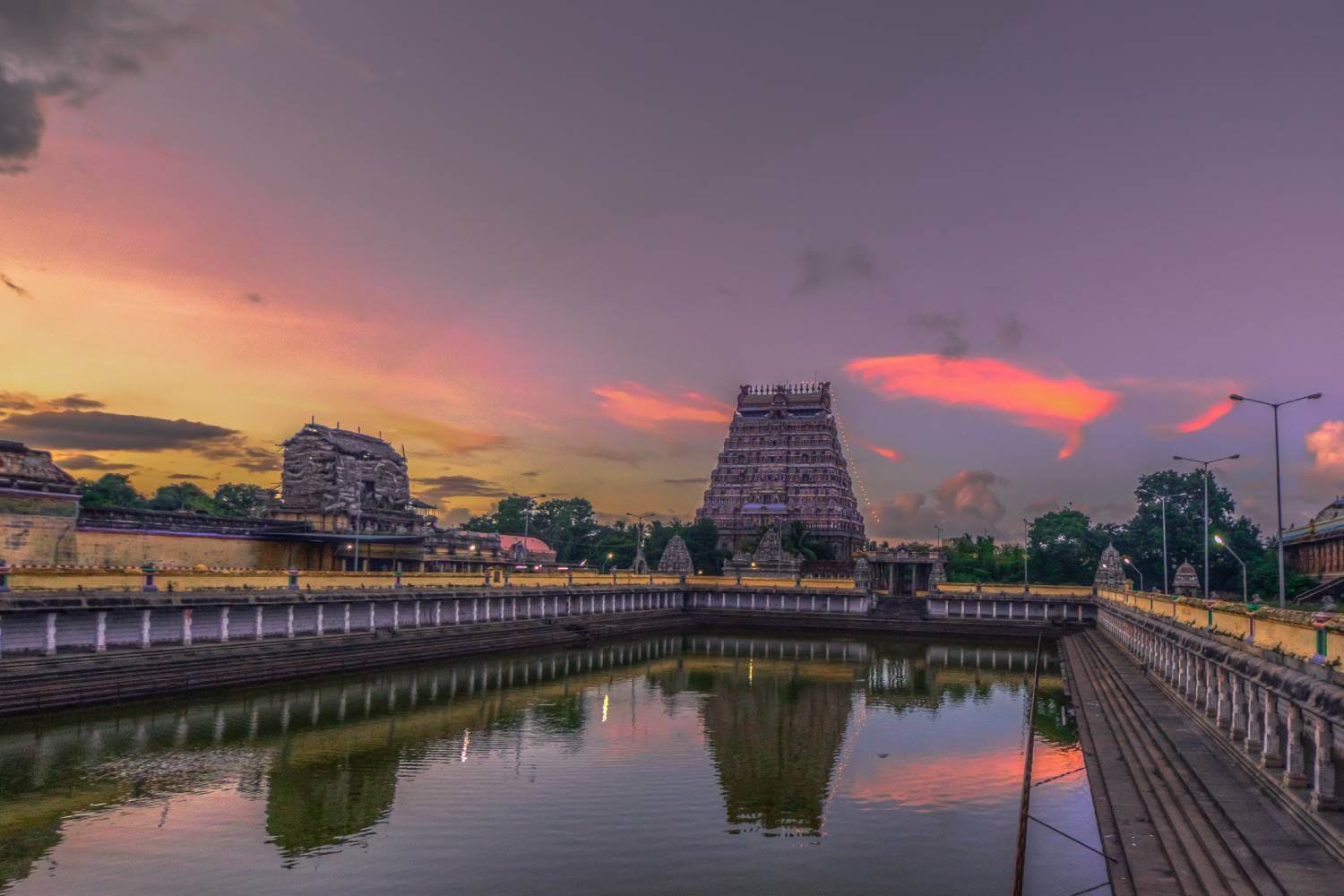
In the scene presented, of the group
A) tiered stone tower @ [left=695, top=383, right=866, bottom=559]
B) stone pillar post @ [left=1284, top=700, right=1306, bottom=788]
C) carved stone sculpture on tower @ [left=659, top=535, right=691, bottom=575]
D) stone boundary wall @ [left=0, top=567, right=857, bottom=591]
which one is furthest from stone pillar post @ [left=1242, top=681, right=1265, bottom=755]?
tiered stone tower @ [left=695, top=383, right=866, bottom=559]

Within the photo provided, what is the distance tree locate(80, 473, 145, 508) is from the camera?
376 feet

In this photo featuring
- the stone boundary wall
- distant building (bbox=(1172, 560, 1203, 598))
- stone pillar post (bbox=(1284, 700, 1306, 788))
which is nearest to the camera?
stone pillar post (bbox=(1284, 700, 1306, 788))

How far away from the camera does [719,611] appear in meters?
92.4

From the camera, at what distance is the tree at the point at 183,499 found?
439 ft

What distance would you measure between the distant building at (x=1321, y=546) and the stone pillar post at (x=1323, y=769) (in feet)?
258

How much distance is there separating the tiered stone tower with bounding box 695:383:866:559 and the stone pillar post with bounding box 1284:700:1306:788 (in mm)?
134937

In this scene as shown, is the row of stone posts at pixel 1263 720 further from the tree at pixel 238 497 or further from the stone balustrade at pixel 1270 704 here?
the tree at pixel 238 497

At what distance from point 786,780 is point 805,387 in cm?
14811

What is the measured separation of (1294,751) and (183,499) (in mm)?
154886

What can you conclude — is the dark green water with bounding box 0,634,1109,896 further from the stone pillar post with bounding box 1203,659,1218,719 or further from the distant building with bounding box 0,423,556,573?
the distant building with bounding box 0,423,556,573

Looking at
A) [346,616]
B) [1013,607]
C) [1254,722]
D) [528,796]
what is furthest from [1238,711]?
[1013,607]

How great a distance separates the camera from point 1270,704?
18.6 meters

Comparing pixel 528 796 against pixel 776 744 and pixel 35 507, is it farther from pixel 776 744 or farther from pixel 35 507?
pixel 35 507

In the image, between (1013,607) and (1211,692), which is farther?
(1013,607)
